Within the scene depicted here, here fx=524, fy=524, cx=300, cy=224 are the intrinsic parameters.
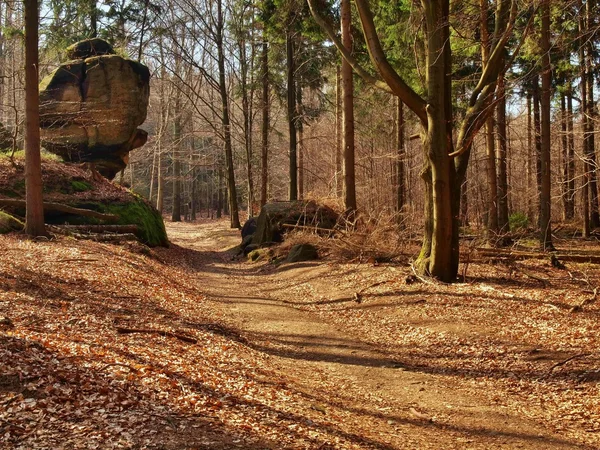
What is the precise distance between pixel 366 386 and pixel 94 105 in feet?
60.1

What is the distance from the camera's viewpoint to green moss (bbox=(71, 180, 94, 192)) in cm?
1830

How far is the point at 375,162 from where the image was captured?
30.8 metres

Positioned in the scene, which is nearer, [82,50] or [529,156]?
[82,50]

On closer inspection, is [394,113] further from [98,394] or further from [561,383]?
[98,394]

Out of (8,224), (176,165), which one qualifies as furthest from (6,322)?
(176,165)

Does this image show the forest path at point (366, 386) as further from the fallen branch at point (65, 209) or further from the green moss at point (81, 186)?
the green moss at point (81, 186)

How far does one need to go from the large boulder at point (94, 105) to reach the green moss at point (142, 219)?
3.41 metres

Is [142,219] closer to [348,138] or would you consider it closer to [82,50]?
[348,138]

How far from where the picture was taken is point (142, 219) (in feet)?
61.3

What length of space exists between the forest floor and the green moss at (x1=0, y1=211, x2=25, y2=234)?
113 centimetres

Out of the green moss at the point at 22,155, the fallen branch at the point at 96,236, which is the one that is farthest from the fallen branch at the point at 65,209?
the green moss at the point at 22,155

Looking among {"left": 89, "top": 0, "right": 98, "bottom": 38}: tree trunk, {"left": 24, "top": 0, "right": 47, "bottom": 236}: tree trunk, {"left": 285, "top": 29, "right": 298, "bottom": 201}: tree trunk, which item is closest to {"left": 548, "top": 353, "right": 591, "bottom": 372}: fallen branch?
{"left": 24, "top": 0, "right": 47, "bottom": 236}: tree trunk

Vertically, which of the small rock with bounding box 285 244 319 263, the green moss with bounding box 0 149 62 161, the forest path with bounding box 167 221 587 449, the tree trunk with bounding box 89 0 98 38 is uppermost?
the tree trunk with bounding box 89 0 98 38

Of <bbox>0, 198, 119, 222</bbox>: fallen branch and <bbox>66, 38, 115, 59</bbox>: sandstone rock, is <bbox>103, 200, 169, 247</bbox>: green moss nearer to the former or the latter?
<bbox>0, 198, 119, 222</bbox>: fallen branch
